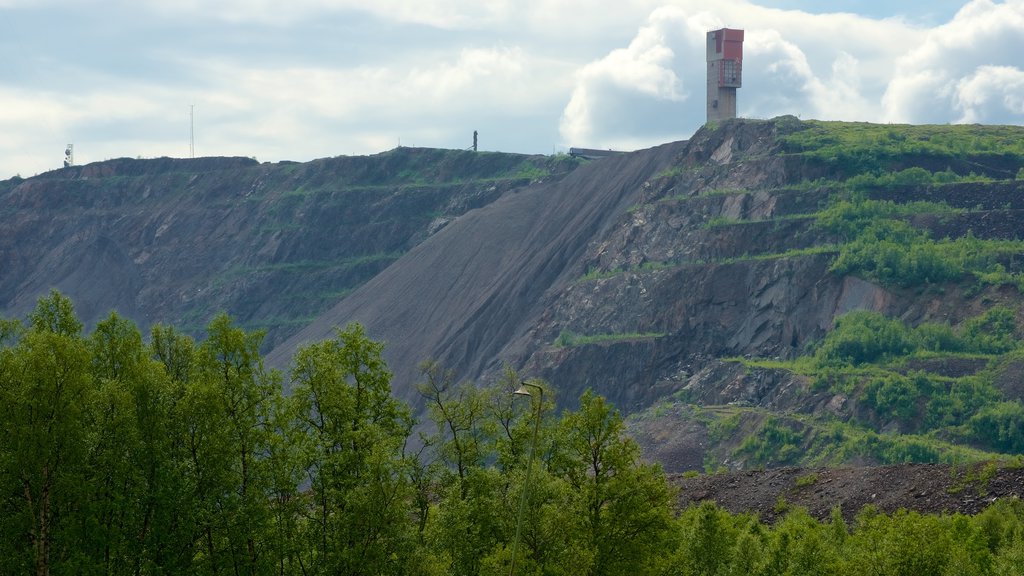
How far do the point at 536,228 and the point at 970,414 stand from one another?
74.6 m

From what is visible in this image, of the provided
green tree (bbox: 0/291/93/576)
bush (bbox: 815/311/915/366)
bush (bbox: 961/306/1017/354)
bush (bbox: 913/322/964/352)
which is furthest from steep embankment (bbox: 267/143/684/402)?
green tree (bbox: 0/291/93/576)

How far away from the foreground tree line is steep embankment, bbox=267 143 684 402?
10425cm

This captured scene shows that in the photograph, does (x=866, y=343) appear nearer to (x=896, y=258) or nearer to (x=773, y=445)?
(x=896, y=258)

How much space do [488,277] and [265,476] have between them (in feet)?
440

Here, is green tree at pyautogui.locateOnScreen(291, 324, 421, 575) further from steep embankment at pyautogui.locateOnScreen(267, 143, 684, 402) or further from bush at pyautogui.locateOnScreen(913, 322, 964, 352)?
steep embankment at pyautogui.locateOnScreen(267, 143, 684, 402)

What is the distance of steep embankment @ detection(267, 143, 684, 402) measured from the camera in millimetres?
168625

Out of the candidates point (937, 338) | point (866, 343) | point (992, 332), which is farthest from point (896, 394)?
point (992, 332)

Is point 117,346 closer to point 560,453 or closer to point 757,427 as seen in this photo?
point 560,453

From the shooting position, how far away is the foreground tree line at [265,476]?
45.7 metres

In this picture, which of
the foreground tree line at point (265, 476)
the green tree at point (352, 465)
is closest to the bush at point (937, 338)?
the foreground tree line at point (265, 476)

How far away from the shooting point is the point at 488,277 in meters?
181

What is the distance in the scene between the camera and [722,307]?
5994 inches

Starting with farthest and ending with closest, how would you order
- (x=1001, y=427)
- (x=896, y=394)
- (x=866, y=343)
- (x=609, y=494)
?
(x=866, y=343), (x=896, y=394), (x=1001, y=427), (x=609, y=494)

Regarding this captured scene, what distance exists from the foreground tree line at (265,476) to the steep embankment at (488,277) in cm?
10425
